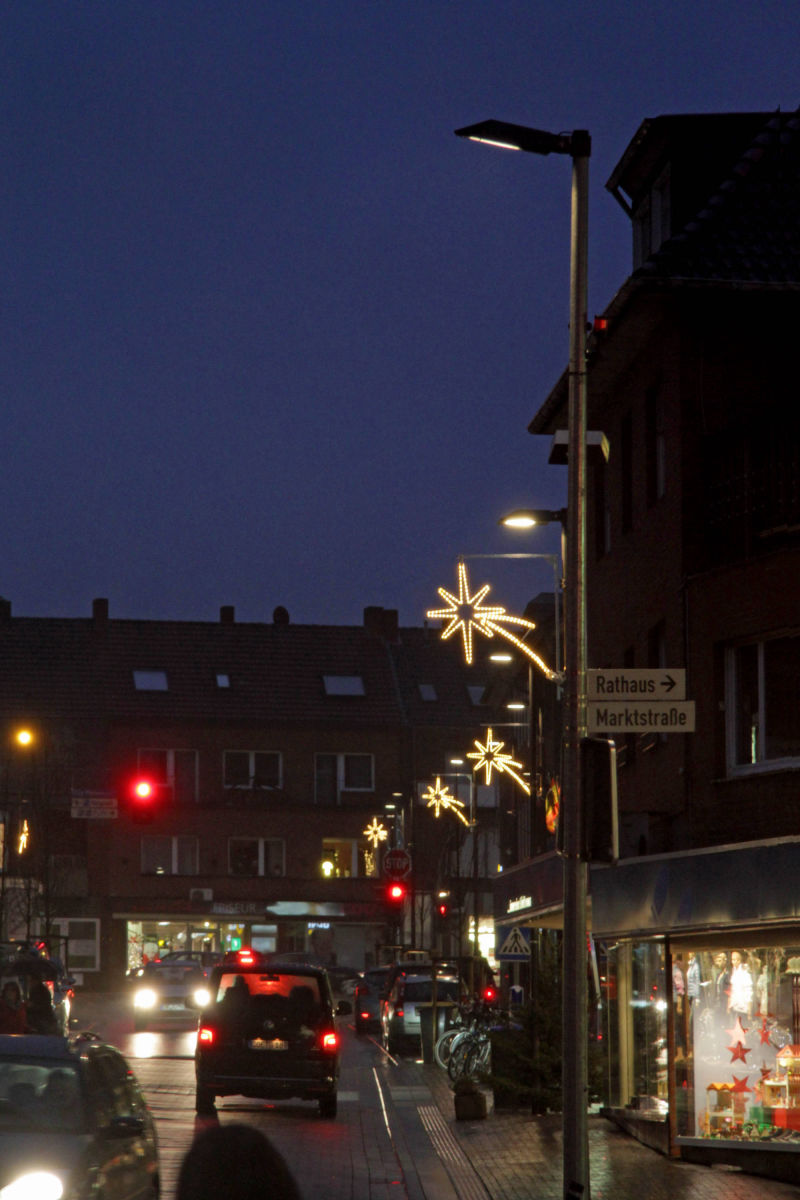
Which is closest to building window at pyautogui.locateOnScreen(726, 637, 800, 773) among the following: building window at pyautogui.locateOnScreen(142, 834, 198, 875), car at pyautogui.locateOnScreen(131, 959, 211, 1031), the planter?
the planter

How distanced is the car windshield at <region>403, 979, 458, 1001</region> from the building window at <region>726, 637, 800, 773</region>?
18861 mm

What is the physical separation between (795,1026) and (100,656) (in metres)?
67.4

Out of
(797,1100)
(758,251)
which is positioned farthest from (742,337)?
(797,1100)

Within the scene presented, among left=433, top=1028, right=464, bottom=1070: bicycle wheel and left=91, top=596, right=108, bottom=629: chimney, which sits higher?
left=91, top=596, right=108, bottom=629: chimney

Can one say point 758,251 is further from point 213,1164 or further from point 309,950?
point 309,950

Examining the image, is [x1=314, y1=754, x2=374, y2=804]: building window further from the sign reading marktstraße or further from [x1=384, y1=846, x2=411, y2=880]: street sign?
the sign reading marktstraße

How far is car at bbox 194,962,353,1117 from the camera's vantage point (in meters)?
22.7

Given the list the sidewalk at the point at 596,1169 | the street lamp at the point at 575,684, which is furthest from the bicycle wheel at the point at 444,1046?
the street lamp at the point at 575,684

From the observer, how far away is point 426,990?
38031mm

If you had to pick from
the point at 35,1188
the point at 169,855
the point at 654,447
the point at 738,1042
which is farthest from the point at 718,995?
the point at 169,855

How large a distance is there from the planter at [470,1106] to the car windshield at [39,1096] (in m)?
13.1

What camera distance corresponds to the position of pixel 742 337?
22.0 m

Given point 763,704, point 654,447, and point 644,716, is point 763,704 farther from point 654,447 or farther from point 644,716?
point 644,716

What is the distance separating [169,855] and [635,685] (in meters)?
67.1
